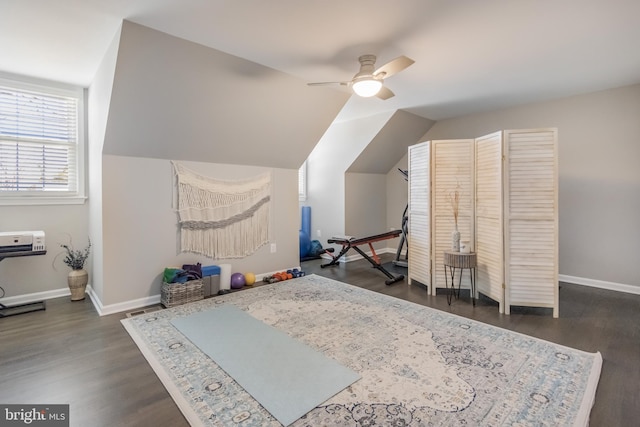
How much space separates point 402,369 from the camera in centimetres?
220

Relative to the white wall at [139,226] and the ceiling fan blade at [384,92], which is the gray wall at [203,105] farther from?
the ceiling fan blade at [384,92]

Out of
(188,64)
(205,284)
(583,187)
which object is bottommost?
(205,284)

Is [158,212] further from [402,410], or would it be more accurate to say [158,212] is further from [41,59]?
[402,410]

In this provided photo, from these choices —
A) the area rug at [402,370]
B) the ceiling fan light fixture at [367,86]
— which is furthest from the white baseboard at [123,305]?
the ceiling fan light fixture at [367,86]

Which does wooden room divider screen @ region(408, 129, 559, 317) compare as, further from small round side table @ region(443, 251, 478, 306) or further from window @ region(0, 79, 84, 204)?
window @ region(0, 79, 84, 204)

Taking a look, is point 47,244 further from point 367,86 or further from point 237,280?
point 367,86

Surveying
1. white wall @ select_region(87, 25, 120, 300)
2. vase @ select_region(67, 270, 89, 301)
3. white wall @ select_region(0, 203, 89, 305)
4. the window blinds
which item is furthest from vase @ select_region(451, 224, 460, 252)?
the window blinds

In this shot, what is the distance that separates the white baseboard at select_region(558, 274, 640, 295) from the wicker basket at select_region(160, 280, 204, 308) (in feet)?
16.4

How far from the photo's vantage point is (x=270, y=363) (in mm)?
2268

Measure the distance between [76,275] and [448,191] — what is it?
181 inches

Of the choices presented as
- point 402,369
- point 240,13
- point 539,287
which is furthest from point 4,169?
point 539,287

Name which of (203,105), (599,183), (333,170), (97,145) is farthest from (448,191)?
(97,145)

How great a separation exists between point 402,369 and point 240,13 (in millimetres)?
2844

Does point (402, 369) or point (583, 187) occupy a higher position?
point (583, 187)
